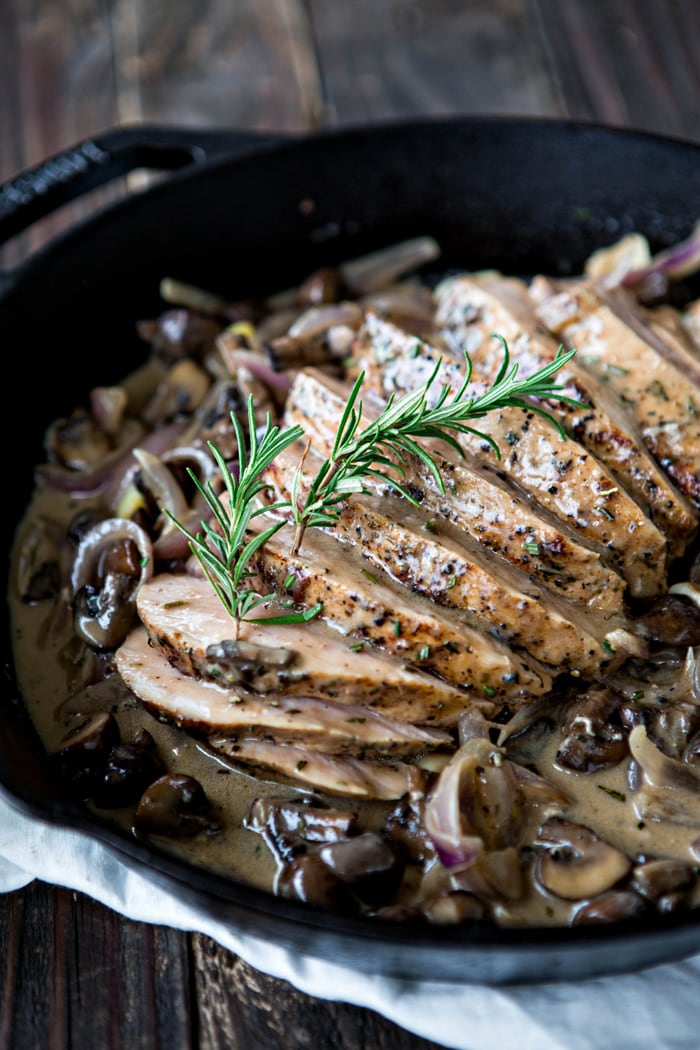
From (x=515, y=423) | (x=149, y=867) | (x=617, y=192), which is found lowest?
(x=149, y=867)

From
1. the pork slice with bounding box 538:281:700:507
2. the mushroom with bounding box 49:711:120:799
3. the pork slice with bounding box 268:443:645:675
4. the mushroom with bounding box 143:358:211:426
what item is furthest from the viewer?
the mushroom with bounding box 143:358:211:426

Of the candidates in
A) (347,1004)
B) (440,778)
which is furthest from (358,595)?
(347,1004)

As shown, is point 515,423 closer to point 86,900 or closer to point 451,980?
point 451,980

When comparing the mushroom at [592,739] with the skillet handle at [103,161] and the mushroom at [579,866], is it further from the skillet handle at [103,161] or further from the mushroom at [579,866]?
the skillet handle at [103,161]

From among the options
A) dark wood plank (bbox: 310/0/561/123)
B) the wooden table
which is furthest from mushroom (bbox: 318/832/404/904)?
dark wood plank (bbox: 310/0/561/123)

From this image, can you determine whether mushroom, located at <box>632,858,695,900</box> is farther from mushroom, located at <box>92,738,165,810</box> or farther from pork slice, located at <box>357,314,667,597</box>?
mushroom, located at <box>92,738,165,810</box>

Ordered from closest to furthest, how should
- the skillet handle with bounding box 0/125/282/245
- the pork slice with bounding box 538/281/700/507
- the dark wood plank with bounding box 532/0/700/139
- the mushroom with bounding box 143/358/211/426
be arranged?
1. the pork slice with bounding box 538/281/700/507
2. the skillet handle with bounding box 0/125/282/245
3. the mushroom with bounding box 143/358/211/426
4. the dark wood plank with bounding box 532/0/700/139
